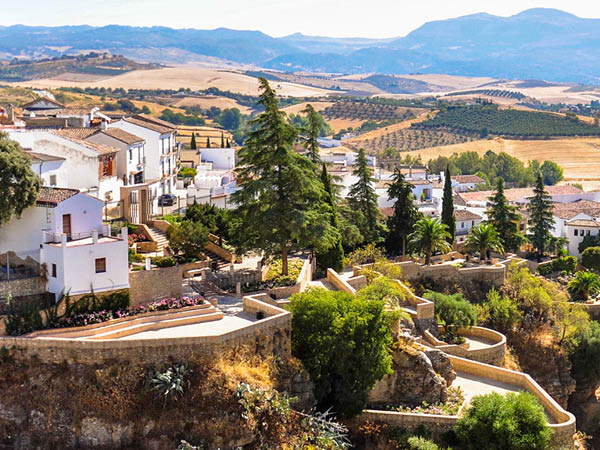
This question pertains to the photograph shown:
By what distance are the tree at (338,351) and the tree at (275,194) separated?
682cm

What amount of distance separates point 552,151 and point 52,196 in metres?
136

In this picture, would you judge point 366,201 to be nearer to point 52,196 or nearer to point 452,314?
point 452,314

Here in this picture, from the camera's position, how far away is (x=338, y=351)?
30625 millimetres

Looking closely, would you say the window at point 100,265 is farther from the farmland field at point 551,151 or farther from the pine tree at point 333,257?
the farmland field at point 551,151

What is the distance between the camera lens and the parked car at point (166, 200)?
168 feet

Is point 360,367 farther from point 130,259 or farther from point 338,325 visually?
point 130,259

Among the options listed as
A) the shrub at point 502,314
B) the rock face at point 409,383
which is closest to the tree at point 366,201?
the shrub at point 502,314

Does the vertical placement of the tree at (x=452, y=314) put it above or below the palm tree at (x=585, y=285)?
above

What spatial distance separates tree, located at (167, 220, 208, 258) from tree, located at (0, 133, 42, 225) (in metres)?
8.06

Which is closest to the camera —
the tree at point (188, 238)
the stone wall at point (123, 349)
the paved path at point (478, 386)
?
the stone wall at point (123, 349)

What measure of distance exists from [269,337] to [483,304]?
65.8 ft

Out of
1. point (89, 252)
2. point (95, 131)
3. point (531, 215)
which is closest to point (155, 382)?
point (89, 252)

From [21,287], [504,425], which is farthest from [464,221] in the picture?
[21,287]

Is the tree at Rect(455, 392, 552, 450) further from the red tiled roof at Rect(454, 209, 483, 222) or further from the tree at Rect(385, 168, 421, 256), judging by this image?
the red tiled roof at Rect(454, 209, 483, 222)
